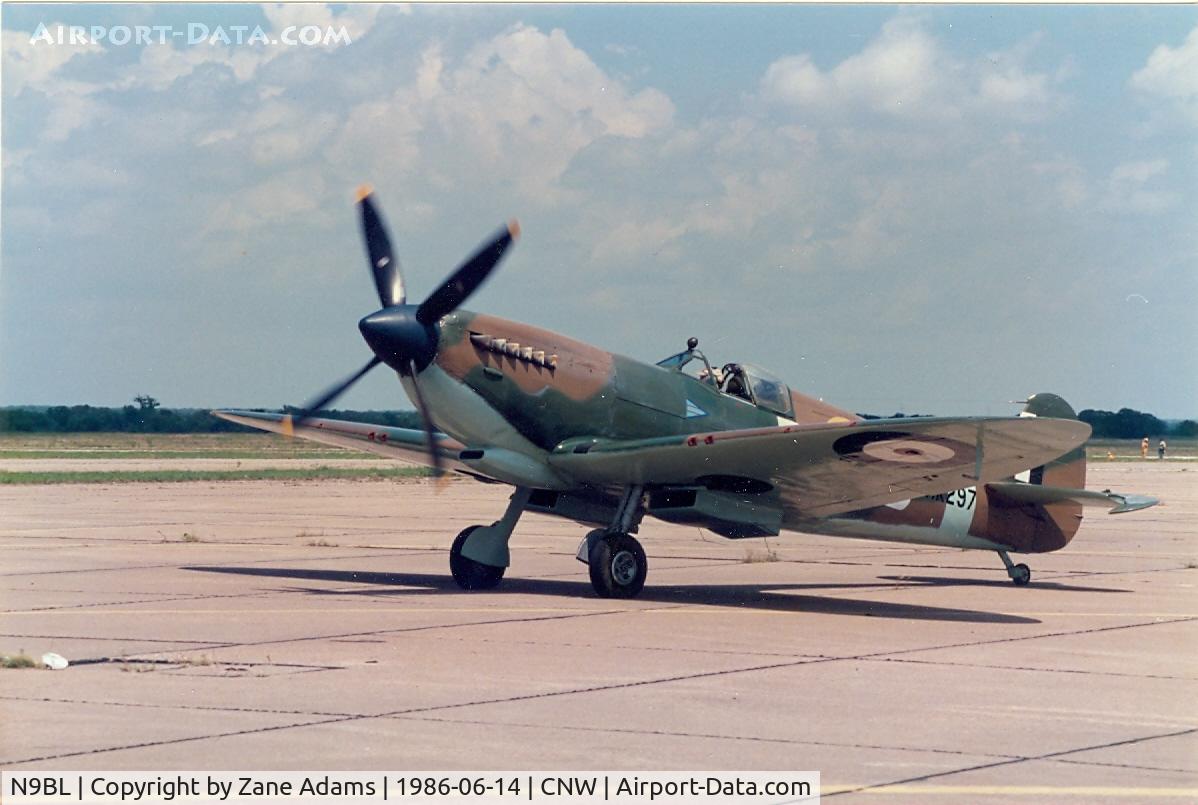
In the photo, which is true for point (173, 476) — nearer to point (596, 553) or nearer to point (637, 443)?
point (596, 553)

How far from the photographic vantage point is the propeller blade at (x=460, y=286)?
14.5m

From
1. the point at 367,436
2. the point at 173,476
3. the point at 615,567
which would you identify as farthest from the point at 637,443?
the point at 173,476

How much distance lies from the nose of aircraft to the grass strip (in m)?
32.3

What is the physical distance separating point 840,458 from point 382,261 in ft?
15.2

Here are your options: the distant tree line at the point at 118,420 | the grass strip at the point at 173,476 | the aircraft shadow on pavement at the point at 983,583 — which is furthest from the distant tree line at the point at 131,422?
the aircraft shadow on pavement at the point at 983,583

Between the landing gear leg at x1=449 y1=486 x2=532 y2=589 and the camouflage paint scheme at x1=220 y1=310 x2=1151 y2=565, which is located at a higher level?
the camouflage paint scheme at x1=220 y1=310 x2=1151 y2=565

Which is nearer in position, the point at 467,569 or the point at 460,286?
the point at 460,286

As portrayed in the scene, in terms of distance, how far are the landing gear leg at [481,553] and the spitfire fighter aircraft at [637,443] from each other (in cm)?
1

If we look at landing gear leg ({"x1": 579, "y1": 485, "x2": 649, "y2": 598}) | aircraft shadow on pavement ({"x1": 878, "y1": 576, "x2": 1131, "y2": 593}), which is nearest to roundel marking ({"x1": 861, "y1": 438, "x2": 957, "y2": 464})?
landing gear leg ({"x1": 579, "y1": 485, "x2": 649, "y2": 598})

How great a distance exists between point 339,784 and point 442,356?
8.12m

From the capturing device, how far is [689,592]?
1670 cm

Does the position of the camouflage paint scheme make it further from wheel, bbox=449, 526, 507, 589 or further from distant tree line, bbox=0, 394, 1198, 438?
distant tree line, bbox=0, 394, 1198, 438

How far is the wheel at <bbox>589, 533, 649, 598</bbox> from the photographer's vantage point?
1519 cm

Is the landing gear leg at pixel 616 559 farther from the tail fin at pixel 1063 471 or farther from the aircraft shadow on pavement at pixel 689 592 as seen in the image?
the tail fin at pixel 1063 471
